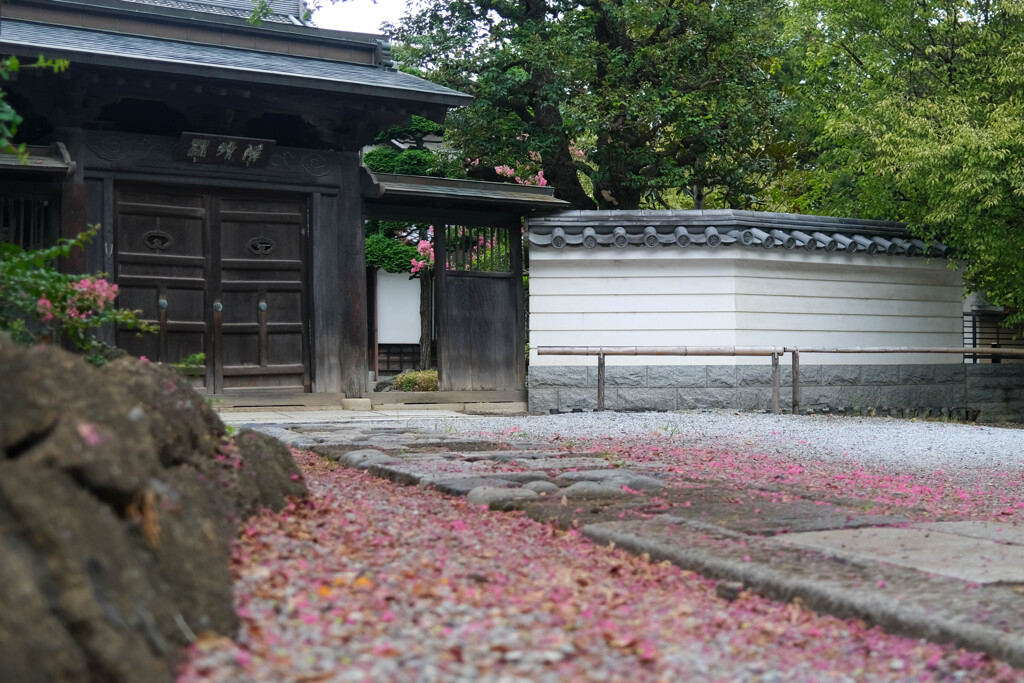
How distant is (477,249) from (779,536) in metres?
8.92

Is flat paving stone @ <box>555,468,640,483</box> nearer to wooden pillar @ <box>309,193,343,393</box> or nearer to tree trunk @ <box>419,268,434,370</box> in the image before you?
wooden pillar @ <box>309,193,343,393</box>

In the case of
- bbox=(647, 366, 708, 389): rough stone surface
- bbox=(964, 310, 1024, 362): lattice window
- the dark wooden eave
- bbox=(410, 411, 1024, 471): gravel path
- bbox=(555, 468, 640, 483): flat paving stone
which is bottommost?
bbox=(410, 411, 1024, 471): gravel path

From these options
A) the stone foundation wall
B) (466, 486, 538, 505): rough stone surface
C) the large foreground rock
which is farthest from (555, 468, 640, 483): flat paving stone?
the stone foundation wall

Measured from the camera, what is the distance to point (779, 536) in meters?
4.16

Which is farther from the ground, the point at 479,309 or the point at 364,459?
the point at 479,309

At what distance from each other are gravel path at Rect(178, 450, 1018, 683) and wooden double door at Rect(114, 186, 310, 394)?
273 inches

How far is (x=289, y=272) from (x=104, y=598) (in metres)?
9.01

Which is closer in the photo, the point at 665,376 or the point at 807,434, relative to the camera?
the point at 807,434

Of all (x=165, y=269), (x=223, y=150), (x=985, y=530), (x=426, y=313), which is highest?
(x=223, y=150)

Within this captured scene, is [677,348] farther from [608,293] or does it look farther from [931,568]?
[931,568]

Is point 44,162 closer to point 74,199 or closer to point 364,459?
point 74,199

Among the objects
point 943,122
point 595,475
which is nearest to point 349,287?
point 595,475

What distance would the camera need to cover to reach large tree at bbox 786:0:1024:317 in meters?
12.8

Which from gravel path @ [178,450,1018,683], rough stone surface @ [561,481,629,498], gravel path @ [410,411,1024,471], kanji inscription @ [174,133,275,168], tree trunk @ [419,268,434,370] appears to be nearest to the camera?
gravel path @ [178,450,1018,683]
